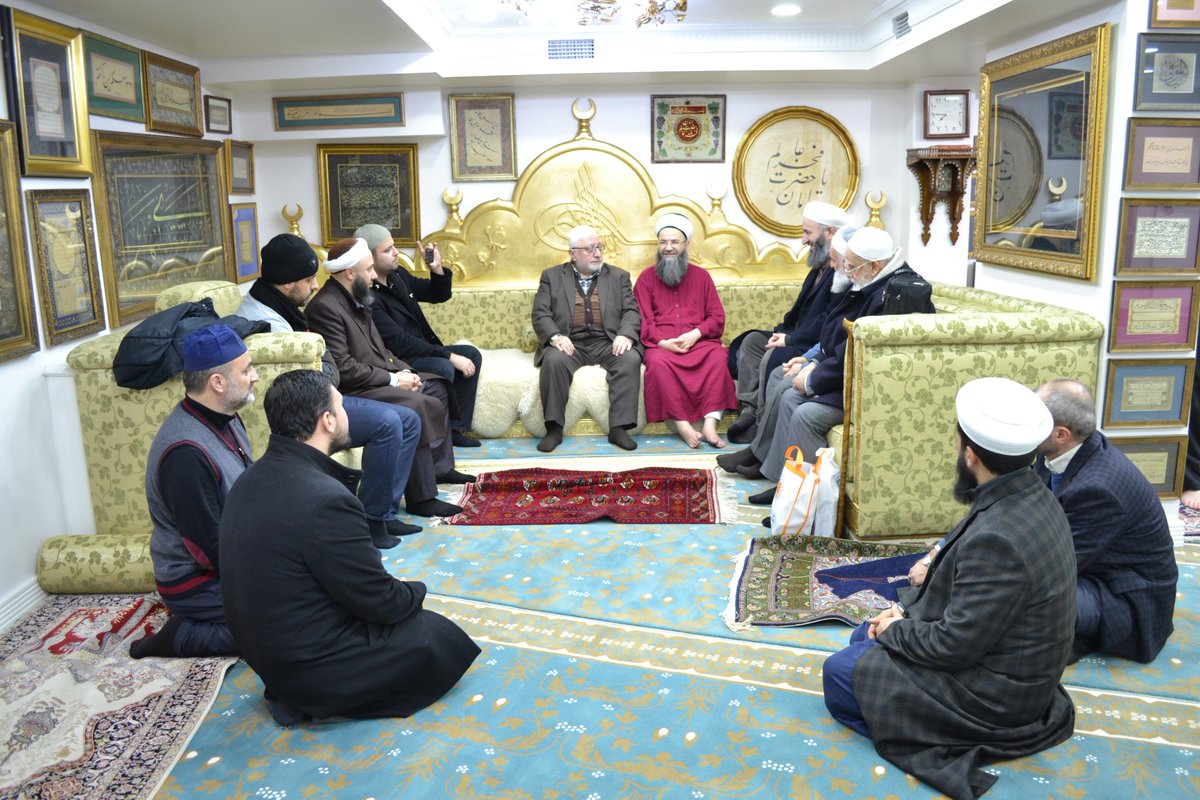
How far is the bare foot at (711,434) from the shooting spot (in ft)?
18.6

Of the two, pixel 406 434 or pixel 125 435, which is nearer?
pixel 125 435

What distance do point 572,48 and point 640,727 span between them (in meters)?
5.01

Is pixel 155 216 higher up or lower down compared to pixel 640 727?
higher up

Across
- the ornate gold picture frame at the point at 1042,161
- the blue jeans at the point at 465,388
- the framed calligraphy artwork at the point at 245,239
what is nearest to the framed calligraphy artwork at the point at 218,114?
the framed calligraphy artwork at the point at 245,239

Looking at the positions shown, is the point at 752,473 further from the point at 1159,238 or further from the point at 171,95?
the point at 171,95

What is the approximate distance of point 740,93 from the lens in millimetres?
6980

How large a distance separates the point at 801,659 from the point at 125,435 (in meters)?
2.85

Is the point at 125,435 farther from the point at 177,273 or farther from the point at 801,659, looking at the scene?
the point at 801,659

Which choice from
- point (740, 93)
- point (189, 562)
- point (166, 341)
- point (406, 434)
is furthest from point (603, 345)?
point (189, 562)

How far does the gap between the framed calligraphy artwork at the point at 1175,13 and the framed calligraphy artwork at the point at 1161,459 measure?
5.69 ft

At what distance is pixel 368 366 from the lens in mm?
4816

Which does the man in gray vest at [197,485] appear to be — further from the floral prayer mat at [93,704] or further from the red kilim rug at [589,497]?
the red kilim rug at [589,497]

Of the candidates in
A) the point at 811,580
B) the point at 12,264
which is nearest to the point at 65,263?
the point at 12,264

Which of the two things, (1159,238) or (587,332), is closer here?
(1159,238)
